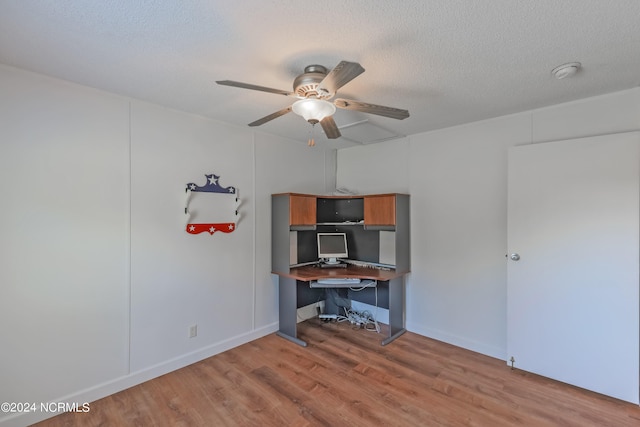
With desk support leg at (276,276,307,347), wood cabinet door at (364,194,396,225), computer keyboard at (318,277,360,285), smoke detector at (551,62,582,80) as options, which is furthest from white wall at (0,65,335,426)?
smoke detector at (551,62,582,80)

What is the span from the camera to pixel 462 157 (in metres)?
3.19

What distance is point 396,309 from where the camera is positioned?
3445mm

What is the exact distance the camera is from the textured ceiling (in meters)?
1.39

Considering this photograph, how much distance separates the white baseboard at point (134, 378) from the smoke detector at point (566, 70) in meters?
3.60

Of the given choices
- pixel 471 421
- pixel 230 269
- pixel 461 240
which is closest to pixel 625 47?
pixel 461 240

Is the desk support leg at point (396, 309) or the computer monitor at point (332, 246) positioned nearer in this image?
the desk support leg at point (396, 309)

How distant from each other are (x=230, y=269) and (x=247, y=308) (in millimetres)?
520

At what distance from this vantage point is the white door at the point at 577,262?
2.24 m

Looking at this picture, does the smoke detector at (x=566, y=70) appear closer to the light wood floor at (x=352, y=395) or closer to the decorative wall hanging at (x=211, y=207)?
the light wood floor at (x=352, y=395)

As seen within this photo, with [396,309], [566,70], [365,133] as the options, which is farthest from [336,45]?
[396,309]

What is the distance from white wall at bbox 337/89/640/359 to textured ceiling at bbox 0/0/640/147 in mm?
289

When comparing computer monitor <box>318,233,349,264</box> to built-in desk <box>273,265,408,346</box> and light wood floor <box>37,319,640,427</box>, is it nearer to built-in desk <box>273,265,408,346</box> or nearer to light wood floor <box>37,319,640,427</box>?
built-in desk <box>273,265,408,346</box>

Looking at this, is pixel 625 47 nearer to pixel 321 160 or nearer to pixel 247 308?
pixel 321 160

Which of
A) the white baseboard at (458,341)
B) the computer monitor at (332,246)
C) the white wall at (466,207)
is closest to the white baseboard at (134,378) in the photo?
the computer monitor at (332,246)
